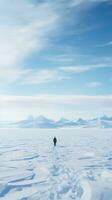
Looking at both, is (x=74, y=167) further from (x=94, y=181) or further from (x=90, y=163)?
(x=94, y=181)

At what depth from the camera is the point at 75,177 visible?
13297 millimetres

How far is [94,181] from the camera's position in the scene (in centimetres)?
1246

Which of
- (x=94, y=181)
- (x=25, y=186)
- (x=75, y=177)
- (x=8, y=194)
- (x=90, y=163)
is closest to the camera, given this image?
(x=8, y=194)

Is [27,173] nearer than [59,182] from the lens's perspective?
No

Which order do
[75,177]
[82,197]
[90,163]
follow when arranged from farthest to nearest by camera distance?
[90,163] < [75,177] < [82,197]

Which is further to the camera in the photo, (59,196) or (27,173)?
(27,173)

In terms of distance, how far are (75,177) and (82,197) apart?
3.88 meters

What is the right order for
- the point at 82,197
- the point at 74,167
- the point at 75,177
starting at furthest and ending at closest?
1. the point at 74,167
2. the point at 75,177
3. the point at 82,197

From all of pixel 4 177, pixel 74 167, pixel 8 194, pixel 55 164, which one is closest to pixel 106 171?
pixel 74 167

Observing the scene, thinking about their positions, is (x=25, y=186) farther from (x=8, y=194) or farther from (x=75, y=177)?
(x=75, y=177)

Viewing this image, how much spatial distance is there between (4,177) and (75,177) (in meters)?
3.23

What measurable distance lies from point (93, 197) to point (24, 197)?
223cm

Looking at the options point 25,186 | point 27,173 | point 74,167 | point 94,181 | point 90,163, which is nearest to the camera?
point 25,186

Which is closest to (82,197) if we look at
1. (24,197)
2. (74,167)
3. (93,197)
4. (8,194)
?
(93,197)
